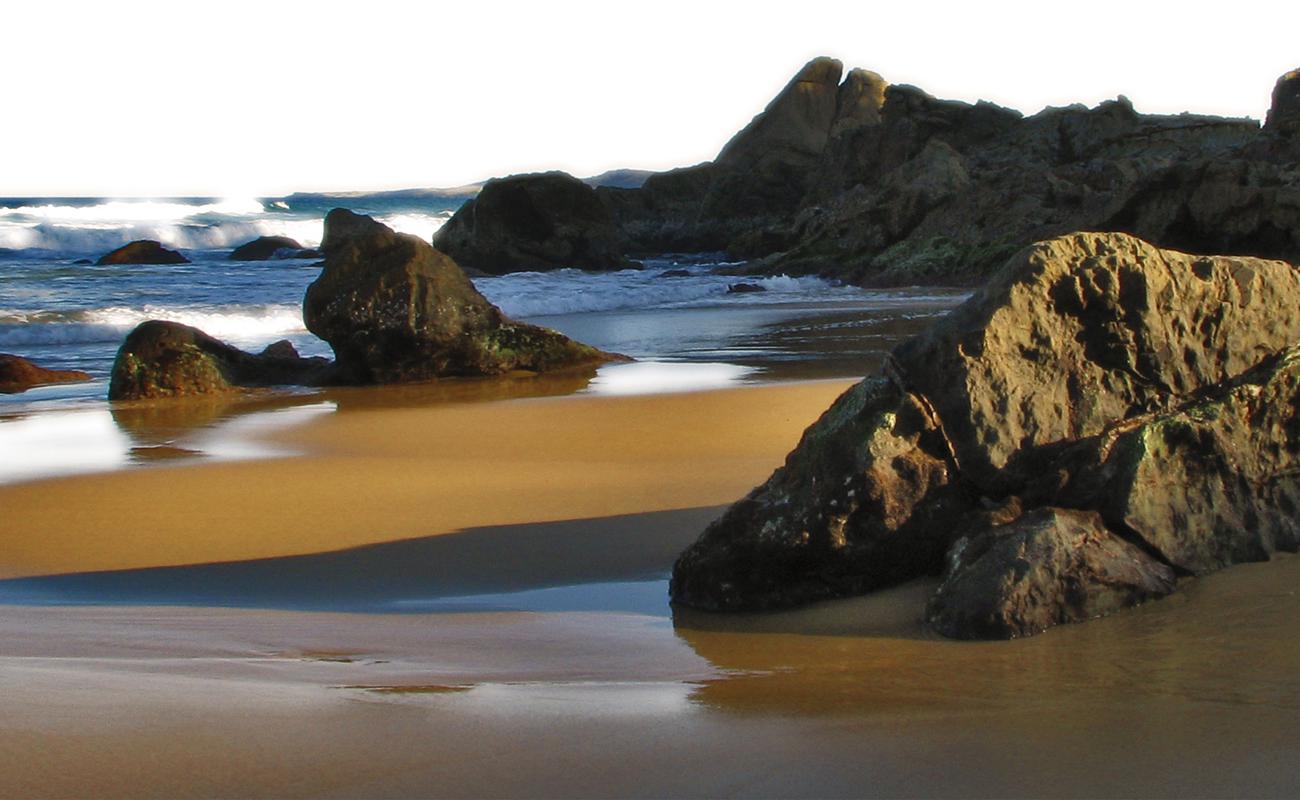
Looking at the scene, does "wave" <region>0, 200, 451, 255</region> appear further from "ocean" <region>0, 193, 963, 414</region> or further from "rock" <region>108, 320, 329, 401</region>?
"rock" <region>108, 320, 329, 401</region>

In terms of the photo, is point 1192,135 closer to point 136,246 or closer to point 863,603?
point 136,246

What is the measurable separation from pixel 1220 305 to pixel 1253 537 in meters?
0.78

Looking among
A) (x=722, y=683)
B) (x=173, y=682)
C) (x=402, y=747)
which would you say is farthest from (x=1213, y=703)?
(x=173, y=682)

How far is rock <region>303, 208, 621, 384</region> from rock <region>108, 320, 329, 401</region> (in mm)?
468

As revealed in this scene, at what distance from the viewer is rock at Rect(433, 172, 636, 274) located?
3209cm

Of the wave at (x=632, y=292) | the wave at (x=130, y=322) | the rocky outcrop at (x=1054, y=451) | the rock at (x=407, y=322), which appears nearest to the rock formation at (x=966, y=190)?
the wave at (x=632, y=292)

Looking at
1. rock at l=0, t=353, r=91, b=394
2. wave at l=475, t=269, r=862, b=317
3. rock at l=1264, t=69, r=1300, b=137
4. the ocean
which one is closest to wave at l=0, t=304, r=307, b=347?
the ocean

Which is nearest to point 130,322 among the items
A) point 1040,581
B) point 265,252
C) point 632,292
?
point 632,292

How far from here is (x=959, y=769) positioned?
2227mm

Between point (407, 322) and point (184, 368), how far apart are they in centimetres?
171

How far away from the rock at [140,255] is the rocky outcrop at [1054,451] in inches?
1333

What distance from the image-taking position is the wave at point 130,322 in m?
15.9

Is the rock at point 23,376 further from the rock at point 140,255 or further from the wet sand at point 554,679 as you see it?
the rock at point 140,255

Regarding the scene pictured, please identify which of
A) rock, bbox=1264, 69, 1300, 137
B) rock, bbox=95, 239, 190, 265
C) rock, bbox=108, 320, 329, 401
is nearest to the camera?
rock, bbox=108, 320, 329, 401
